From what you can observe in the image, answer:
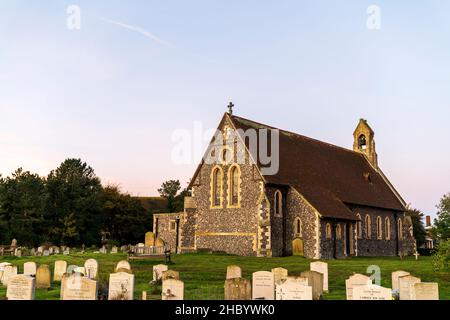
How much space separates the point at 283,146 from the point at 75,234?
24361 millimetres

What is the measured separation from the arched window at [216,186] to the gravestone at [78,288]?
70.4 ft

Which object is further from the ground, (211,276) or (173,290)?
(211,276)

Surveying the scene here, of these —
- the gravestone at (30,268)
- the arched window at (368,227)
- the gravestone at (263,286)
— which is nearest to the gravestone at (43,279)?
the gravestone at (30,268)

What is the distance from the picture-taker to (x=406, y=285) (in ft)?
46.1

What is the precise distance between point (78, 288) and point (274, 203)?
68.6ft

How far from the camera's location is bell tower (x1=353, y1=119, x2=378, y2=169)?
48.3 m

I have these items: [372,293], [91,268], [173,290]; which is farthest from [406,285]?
[91,268]

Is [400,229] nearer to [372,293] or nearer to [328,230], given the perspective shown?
[328,230]

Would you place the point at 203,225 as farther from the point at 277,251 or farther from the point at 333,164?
the point at 333,164

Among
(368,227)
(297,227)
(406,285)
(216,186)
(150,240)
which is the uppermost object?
(216,186)

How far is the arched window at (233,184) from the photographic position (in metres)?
33.4
